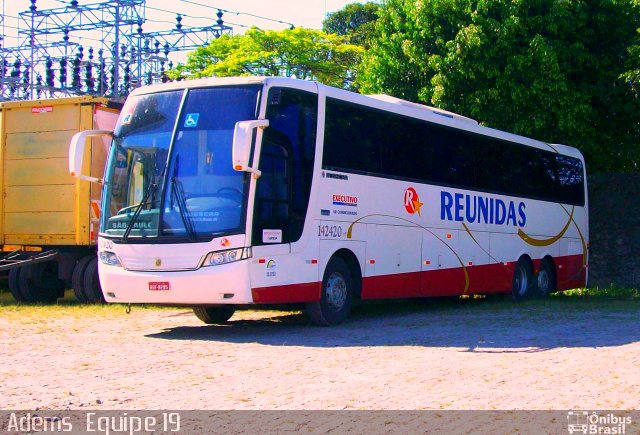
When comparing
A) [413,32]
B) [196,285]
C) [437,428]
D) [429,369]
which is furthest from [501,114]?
[437,428]

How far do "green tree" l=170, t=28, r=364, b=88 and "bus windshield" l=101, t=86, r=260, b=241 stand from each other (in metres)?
27.4

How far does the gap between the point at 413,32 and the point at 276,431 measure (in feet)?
62.9

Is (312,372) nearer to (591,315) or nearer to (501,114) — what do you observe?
(591,315)

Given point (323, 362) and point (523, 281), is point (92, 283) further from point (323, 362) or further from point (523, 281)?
point (523, 281)

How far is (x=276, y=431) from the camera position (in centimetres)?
693

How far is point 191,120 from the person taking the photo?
41.7 ft

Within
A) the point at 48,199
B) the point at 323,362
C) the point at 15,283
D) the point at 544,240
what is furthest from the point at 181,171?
the point at 544,240

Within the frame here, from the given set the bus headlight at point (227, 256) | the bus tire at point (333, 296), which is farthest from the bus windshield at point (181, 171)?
the bus tire at point (333, 296)

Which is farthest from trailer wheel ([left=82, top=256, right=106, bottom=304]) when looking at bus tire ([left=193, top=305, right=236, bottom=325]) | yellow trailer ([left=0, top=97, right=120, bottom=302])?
bus tire ([left=193, top=305, right=236, bottom=325])

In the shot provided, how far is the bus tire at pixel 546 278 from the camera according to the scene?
822 inches

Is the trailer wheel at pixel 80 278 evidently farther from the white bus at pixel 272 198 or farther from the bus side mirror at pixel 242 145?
the bus side mirror at pixel 242 145

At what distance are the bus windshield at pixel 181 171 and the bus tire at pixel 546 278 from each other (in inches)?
418

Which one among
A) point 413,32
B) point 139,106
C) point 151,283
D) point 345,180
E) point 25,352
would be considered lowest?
point 25,352

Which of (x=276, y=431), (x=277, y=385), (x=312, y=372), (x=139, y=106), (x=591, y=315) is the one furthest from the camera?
(x=591, y=315)
